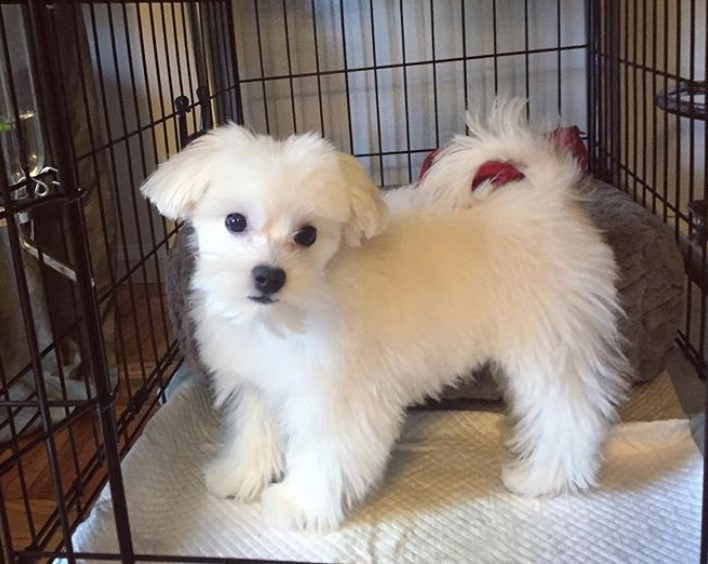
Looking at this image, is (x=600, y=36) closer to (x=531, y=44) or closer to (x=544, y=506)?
(x=531, y=44)

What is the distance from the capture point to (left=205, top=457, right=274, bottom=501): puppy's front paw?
4.31 ft

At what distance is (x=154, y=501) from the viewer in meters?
1.32

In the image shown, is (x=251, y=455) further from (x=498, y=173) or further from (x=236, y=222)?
(x=498, y=173)

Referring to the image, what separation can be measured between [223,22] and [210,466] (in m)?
1.19

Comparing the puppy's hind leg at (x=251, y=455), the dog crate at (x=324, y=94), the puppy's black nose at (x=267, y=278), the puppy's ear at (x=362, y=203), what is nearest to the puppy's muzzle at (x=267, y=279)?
the puppy's black nose at (x=267, y=278)

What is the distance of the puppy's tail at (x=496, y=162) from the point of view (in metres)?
1.30

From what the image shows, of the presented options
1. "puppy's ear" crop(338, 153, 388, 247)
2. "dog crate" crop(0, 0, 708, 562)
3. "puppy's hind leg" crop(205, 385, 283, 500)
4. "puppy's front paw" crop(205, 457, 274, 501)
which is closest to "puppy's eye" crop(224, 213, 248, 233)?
"puppy's ear" crop(338, 153, 388, 247)

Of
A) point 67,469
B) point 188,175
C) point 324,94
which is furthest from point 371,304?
point 324,94

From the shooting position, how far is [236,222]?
1068mm

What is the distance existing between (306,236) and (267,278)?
94mm

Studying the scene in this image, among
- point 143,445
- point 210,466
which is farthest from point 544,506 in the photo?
point 143,445

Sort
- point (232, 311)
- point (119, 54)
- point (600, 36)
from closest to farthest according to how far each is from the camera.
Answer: point (232, 311) → point (600, 36) → point (119, 54)

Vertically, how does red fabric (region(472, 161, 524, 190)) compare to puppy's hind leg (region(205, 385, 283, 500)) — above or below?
above

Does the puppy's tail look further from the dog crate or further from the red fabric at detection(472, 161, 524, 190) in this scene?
the dog crate
